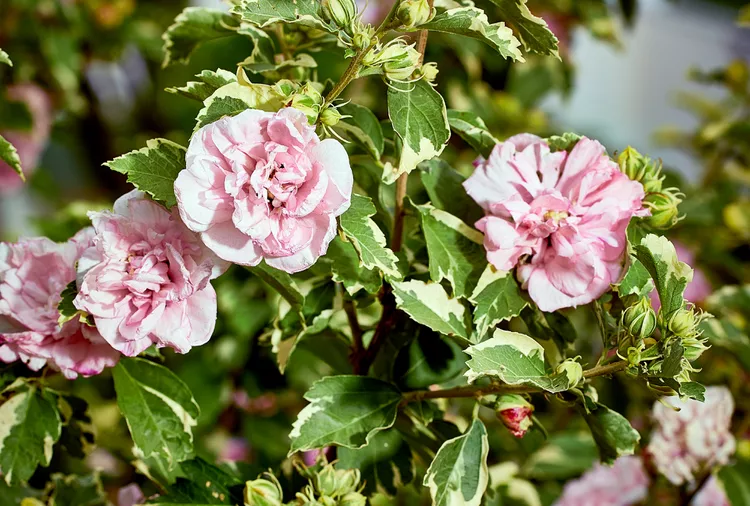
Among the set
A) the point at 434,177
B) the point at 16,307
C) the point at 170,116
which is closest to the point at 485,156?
the point at 434,177

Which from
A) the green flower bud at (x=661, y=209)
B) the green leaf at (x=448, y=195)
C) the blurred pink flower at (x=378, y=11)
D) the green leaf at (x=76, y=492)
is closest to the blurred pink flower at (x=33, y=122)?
the blurred pink flower at (x=378, y=11)

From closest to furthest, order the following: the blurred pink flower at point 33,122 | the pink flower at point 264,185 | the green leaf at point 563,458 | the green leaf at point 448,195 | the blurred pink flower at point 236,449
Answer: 1. the pink flower at point 264,185
2. the green leaf at point 448,195
3. the green leaf at point 563,458
4. the blurred pink flower at point 236,449
5. the blurred pink flower at point 33,122

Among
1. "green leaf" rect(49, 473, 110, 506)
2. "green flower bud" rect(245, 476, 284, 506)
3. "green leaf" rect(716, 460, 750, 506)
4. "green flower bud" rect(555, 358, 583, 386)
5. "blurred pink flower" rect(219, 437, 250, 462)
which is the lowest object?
"blurred pink flower" rect(219, 437, 250, 462)

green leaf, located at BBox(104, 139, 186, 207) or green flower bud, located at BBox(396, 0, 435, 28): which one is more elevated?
green flower bud, located at BBox(396, 0, 435, 28)

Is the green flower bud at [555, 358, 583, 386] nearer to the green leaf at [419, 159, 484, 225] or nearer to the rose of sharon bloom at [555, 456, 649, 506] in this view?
the green leaf at [419, 159, 484, 225]

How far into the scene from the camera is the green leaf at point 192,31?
20.4 inches

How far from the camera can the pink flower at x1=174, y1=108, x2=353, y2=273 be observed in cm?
36

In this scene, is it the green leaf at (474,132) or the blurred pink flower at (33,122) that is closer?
the green leaf at (474,132)

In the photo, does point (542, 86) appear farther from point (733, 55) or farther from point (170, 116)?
point (170, 116)

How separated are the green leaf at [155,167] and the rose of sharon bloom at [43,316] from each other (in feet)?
0.31

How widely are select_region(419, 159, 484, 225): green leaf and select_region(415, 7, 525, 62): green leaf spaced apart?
0.32 ft

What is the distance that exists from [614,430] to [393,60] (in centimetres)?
23

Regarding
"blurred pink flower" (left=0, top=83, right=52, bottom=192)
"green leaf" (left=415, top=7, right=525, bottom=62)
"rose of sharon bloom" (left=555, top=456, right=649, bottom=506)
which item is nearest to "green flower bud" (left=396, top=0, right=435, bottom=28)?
"green leaf" (left=415, top=7, right=525, bottom=62)

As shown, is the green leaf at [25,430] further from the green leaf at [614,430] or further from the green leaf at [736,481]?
the green leaf at [736,481]
